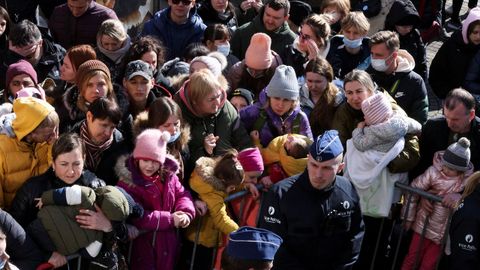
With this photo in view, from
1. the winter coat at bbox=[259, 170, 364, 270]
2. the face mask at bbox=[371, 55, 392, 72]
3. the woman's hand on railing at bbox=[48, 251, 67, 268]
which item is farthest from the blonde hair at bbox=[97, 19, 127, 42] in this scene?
the woman's hand on railing at bbox=[48, 251, 67, 268]

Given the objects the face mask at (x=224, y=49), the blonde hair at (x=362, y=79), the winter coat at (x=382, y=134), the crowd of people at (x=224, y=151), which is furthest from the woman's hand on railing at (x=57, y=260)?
the face mask at (x=224, y=49)

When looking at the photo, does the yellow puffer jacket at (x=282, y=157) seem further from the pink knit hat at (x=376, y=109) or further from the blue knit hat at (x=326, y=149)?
the blue knit hat at (x=326, y=149)

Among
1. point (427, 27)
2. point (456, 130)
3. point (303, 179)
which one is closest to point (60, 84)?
point (303, 179)

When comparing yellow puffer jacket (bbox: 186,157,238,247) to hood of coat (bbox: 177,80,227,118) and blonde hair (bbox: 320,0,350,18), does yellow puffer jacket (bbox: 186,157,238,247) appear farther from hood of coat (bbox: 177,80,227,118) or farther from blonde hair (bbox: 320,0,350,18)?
blonde hair (bbox: 320,0,350,18)

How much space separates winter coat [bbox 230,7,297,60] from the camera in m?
9.57

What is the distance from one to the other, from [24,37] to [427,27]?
21.4 feet

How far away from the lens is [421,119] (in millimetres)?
8375

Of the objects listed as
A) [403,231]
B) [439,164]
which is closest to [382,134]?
[439,164]

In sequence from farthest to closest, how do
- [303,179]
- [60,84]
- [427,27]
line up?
[427,27]
[60,84]
[303,179]

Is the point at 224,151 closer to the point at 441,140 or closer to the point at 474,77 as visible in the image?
the point at 441,140

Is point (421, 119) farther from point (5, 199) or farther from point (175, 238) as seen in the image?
point (5, 199)

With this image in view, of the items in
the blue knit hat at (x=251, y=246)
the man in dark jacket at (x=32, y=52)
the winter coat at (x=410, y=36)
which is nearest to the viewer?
the blue knit hat at (x=251, y=246)

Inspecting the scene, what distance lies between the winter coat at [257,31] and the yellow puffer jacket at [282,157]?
241 centimetres

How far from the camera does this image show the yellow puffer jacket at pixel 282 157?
7.05 m
